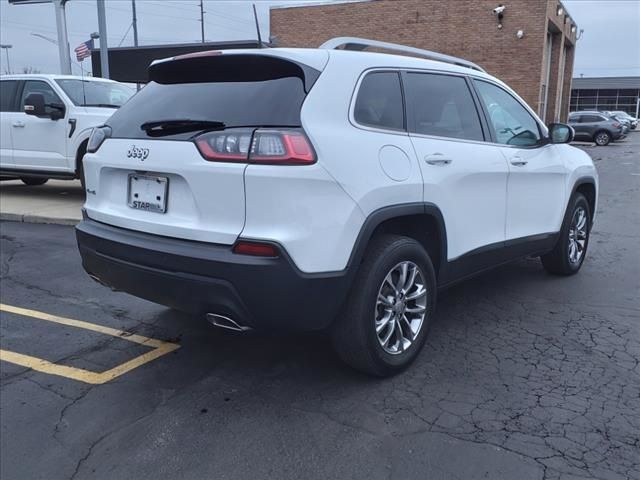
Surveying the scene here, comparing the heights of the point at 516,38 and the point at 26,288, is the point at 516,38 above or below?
above

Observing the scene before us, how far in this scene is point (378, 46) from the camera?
13.3 ft

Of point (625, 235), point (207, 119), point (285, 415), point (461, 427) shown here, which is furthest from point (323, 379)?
point (625, 235)

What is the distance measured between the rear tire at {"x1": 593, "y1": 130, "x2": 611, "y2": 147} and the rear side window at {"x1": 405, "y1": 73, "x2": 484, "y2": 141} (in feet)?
94.9

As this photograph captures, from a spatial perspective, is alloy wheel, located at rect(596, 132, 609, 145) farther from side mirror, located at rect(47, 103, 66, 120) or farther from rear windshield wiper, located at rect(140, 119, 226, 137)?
rear windshield wiper, located at rect(140, 119, 226, 137)

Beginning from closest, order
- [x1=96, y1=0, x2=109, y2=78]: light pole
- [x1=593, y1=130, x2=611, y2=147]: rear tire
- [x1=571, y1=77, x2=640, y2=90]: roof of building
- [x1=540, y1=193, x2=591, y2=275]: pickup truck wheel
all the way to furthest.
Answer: [x1=540, y1=193, x2=591, y2=275]: pickup truck wheel < [x1=96, y1=0, x2=109, y2=78]: light pole < [x1=593, y1=130, x2=611, y2=147]: rear tire < [x1=571, y1=77, x2=640, y2=90]: roof of building

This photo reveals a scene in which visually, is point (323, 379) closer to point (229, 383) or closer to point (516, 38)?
point (229, 383)

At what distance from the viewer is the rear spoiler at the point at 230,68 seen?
3127 mm

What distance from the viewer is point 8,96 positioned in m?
9.98

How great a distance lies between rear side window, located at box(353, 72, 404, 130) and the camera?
10.9ft

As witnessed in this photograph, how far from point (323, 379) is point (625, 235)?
5.78m

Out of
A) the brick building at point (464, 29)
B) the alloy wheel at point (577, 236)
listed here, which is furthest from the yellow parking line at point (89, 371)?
the brick building at point (464, 29)

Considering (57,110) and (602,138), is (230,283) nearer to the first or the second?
(57,110)

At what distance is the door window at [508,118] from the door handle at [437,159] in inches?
36.2

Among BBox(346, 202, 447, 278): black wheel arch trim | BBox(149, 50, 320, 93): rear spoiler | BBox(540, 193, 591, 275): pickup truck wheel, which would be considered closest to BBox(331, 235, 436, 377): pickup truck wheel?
BBox(346, 202, 447, 278): black wheel arch trim
